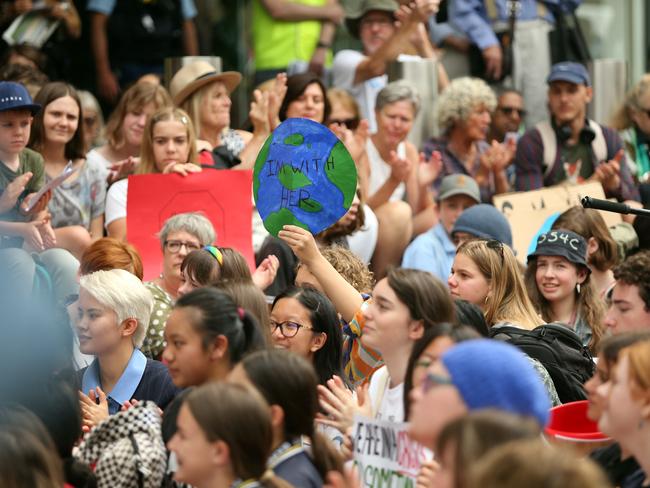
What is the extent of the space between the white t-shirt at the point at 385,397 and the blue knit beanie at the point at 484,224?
118 inches

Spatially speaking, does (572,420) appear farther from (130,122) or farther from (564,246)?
(130,122)

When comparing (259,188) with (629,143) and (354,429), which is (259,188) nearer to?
(354,429)

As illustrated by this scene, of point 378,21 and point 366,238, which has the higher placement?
point 378,21

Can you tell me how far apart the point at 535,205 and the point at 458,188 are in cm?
69

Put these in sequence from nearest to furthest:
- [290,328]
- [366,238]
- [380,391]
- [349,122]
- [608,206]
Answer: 1. [380,391]
2. [608,206]
3. [290,328]
4. [366,238]
5. [349,122]

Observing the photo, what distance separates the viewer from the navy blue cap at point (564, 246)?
23.1 feet

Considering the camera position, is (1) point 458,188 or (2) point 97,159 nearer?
(2) point 97,159

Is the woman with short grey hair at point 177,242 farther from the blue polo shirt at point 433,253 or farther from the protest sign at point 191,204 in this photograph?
the blue polo shirt at point 433,253

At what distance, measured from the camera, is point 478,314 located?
5.52m

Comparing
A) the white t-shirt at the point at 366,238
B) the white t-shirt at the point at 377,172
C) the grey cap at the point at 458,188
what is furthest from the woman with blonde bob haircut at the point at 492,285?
the white t-shirt at the point at 377,172

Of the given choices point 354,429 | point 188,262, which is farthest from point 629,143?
point 354,429

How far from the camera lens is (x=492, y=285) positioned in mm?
6340

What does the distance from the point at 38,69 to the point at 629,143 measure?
4472 millimetres

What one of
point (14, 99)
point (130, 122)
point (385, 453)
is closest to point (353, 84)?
point (130, 122)
